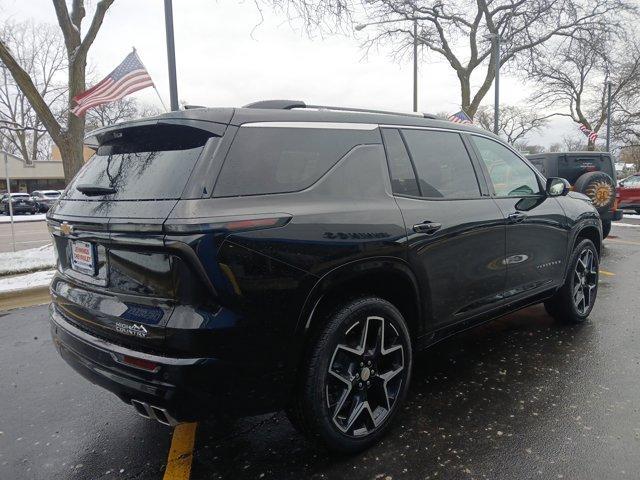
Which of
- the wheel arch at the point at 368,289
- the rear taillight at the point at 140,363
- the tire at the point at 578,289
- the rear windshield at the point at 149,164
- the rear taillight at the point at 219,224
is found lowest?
the tire at the point at 578,289

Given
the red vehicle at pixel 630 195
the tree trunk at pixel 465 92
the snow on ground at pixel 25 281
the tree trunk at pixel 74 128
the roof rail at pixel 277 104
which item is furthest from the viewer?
the tree trunk at pixel 465 92

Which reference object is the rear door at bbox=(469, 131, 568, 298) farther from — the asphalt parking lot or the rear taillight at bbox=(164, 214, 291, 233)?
the rear taillight at bbox=(164, 214, 291, 233)

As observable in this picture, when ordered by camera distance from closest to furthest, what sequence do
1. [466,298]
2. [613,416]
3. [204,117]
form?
[204,117] < [613,416] < [466,298]

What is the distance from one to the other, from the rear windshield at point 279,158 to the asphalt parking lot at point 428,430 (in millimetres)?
1108

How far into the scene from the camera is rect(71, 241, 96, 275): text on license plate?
89.4 inches

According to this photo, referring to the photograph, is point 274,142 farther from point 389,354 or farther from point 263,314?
point 389,354

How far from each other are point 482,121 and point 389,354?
5997 centimetres

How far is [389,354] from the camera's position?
8.59 ft

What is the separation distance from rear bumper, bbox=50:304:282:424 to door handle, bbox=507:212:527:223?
7.38ft

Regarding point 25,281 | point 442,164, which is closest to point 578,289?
point 442,164

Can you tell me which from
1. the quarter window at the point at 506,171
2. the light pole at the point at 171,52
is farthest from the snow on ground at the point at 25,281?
the quarter window at the point at 506,171

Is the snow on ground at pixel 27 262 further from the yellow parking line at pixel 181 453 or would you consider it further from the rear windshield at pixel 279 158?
the rear windshield at pixel 279 158

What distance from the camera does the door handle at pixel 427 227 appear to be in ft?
8.77

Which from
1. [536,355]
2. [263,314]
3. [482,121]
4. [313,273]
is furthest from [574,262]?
[482,121]
